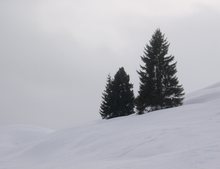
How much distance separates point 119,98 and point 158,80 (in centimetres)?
884

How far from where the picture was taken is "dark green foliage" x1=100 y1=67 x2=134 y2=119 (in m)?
45.1

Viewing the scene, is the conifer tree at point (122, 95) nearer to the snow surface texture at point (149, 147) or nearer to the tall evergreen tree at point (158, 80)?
the tall evergreen tree at point (158, 80)

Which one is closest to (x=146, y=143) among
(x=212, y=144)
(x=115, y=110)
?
(x=212, y=144)

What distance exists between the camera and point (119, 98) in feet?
148

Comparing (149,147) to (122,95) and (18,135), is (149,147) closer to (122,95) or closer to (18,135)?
(122,95)

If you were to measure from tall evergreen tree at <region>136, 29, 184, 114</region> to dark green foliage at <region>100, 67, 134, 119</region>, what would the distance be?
294 inches

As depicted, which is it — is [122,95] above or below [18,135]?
above

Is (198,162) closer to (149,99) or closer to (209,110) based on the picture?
(209,110)

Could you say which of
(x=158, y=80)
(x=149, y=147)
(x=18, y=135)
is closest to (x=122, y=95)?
(x=158, y=80)

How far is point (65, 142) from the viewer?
2667 cm

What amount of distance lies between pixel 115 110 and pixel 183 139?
28600 millimetres

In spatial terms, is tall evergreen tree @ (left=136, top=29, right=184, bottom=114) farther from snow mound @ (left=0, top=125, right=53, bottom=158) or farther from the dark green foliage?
snow mound @ (left=0, top=125, right=53, bottom=158)

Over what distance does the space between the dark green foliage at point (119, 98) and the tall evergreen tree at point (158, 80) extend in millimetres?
7457

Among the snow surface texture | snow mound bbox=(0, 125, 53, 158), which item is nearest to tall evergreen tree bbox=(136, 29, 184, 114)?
the snow surface texture
